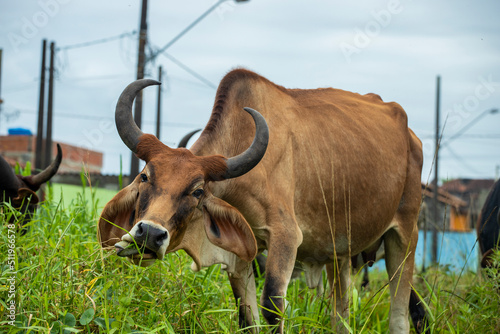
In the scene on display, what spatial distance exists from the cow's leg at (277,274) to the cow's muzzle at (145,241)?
781mm

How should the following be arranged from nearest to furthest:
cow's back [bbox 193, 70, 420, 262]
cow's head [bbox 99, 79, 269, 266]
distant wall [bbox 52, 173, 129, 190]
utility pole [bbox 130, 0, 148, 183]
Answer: cow's head [bbox 99, 79, 269, 266] < cow's back [bbox 193, 70, 420, 262] < utility pole [bbox 130, 0, 148, 183] < distant wall [bbox 52, 173, 129, 190]

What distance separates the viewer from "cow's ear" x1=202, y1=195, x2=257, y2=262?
11.6ft

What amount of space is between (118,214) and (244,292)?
1.14m

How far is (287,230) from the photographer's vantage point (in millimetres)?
3697

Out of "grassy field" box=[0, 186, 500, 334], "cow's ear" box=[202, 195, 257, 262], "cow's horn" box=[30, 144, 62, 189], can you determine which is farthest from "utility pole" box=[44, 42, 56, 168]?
"cow's ear" box=[202, 195, 257, 262]

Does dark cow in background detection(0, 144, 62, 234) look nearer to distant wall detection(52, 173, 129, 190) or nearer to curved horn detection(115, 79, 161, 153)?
curved horn detection(115, 79, 161, 153)

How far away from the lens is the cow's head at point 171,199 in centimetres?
321

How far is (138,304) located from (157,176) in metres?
0.98

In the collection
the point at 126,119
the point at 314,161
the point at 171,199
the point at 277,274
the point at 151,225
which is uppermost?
Result: the point at 126,119

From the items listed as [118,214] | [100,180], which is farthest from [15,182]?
[100,180]

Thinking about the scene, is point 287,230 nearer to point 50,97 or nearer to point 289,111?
point 289,111

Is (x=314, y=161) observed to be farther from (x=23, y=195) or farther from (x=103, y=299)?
(x=23, y=195)

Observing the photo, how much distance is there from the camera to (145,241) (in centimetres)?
304

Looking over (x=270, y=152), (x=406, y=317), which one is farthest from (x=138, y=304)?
(x=406, y=317)
